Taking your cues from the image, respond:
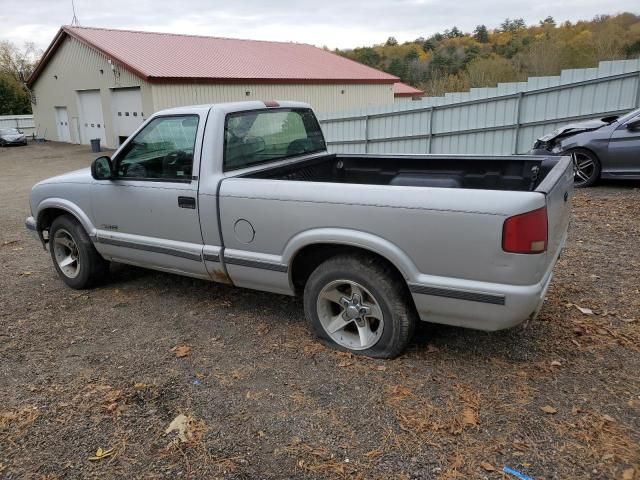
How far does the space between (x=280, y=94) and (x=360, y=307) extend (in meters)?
25.6

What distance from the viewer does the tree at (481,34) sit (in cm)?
6234

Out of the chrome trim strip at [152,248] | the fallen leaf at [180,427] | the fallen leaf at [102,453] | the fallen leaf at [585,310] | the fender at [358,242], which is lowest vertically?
the fallen leaf at [102,453]

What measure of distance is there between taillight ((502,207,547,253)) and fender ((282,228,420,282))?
596 millimetres

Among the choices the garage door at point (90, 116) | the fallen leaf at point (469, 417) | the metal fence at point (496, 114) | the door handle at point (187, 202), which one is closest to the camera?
the fallen leaf at point (469, 417)

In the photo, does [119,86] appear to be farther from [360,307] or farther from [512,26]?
[512,26]

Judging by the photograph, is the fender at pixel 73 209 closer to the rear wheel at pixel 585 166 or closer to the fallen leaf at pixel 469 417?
the fallen leaf at pixel 469 417

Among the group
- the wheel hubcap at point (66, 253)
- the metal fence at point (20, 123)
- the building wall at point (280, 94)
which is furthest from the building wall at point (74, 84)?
the wheel hubcap at point (66, 253)

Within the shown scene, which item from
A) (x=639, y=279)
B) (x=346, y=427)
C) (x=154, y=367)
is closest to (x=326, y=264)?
(x=346, y=427)

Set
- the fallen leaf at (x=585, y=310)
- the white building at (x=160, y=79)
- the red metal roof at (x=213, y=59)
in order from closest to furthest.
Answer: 1. the fallen leaf at (x=585, y=310)
2. the white building at (x=160, y=79)
3. the red metal roof at (x=213, y=59)

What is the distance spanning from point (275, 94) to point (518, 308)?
26.1 metres

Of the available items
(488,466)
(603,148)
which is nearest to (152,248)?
(488,466)

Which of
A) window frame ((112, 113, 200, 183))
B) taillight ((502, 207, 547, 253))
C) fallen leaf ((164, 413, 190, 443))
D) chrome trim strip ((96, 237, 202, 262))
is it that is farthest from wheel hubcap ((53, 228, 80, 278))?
taillight ((502, 207, 547, 253))

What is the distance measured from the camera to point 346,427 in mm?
2965

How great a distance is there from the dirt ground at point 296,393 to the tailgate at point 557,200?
811 millimetres
